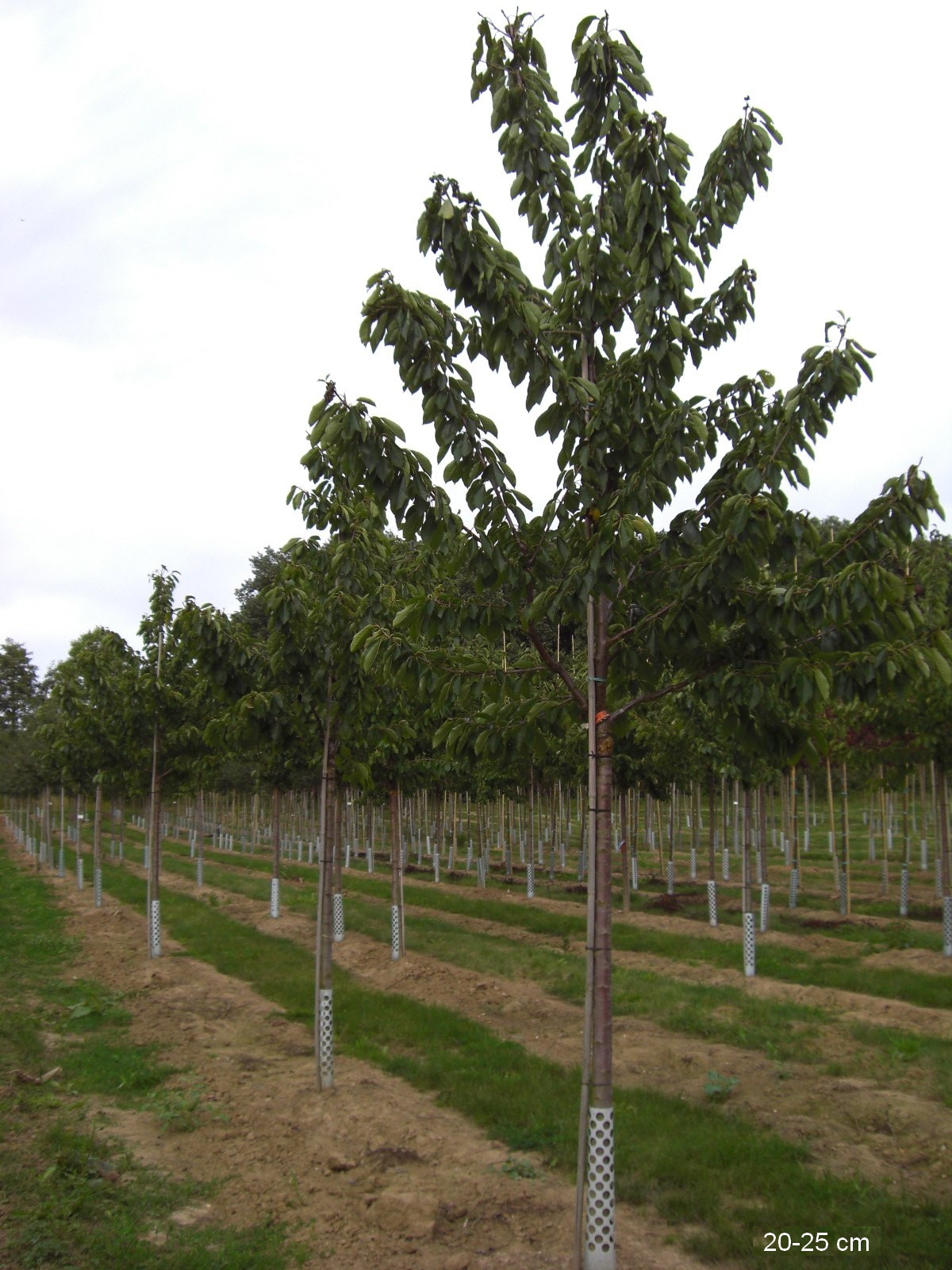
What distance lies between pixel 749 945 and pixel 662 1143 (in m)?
6.89

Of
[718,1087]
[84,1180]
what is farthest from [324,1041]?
[718,1087]

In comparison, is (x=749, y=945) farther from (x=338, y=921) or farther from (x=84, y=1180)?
(x=84, y=1180)

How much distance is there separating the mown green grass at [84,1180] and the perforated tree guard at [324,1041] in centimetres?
163

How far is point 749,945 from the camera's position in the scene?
13.8 meters

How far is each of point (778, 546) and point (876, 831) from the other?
117 feet

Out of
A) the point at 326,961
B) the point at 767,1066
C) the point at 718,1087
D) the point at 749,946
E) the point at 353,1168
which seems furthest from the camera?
the point at 749,946

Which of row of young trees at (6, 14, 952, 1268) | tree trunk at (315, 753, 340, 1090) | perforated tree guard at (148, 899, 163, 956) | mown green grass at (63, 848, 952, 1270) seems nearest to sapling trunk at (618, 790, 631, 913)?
mown green grass at (63, 848, 952, 1270)

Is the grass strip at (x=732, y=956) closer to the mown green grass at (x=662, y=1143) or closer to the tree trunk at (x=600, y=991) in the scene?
the mown green grass at (x=662, y=1143)

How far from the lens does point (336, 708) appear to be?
363 inches

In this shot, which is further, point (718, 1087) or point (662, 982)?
point (662, 982)

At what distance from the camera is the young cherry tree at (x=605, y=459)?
4.97m

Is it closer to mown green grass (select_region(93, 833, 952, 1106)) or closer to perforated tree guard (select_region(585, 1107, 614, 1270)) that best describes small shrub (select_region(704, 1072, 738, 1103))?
mown green grass (select_region(93, 833, 952, 1106))

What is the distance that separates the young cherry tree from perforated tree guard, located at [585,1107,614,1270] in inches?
0.4

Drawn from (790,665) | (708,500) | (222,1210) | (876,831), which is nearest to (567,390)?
(708,500)
